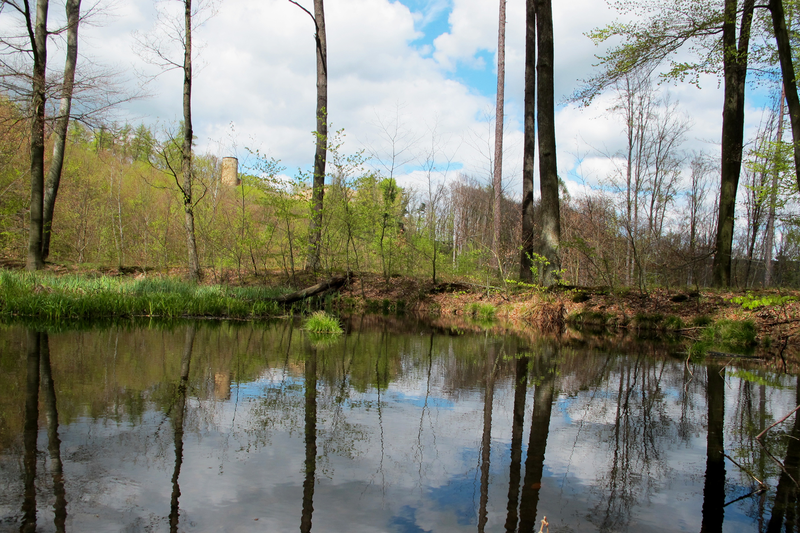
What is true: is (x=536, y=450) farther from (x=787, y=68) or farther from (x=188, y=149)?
(x=188, y=149)

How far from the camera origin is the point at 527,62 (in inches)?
623

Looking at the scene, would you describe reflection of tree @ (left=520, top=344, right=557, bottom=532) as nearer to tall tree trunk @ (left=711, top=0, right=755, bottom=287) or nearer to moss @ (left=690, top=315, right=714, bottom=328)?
moss @ (left=690, top=315, right=714, bottom=328)

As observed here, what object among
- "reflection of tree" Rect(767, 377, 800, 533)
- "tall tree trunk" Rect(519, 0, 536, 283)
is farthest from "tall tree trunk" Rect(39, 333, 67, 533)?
"tall tree trunk" Rect(519, 0, 536, 283)

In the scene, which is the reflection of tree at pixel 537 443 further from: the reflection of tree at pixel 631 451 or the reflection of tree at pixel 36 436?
the reflection of tree at pixel 36 436

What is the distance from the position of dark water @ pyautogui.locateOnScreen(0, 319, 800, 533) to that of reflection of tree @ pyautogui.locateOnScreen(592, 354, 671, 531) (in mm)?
15

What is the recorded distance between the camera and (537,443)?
333 centimetres

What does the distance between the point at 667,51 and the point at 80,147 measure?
26718 mm

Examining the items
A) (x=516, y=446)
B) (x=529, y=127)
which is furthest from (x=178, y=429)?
(x=529, y=127)

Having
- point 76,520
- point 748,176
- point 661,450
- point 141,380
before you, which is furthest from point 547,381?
point 748,176

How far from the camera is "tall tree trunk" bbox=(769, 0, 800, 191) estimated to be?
8.46 metres

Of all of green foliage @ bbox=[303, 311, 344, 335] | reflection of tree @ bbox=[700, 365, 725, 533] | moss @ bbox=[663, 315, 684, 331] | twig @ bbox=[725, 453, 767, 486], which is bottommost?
green foliage @ bbox=[303, 311, 344, 335]

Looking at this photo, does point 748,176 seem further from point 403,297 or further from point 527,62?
point 403,297

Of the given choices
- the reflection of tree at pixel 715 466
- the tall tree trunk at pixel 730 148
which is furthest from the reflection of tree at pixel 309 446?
the tall tree trunk at pixel 730 148

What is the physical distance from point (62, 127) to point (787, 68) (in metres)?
18.8
